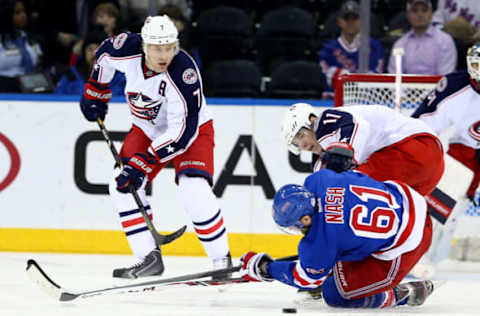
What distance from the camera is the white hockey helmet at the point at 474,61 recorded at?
417cm

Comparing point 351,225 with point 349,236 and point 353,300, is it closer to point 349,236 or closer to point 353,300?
point 349,236

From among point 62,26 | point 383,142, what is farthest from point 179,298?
point 62,26

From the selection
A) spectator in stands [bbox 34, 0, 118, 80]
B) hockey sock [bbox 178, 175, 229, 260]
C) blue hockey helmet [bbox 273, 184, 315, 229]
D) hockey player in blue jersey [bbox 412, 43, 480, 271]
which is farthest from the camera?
spectator in stands [bbox 34, 0, 118, 80]

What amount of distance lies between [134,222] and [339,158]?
1.13m

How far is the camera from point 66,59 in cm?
584

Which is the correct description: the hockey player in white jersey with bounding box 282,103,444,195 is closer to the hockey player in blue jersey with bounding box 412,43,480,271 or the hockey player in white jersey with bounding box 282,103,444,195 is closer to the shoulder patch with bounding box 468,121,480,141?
the hockey player in blue jersey with bounding box 412,43,480,271

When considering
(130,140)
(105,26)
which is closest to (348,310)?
(130,140)

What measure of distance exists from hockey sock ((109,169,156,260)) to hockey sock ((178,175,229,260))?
21cm

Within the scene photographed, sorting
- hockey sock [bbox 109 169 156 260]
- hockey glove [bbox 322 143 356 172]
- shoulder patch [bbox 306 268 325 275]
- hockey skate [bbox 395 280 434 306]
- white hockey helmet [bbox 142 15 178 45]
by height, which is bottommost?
hockey skate [bbox 395 280 434 306]

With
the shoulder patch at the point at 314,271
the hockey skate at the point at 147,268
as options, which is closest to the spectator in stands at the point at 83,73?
the hockey skate at the point at 147,268

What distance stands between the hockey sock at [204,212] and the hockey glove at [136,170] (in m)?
0.18

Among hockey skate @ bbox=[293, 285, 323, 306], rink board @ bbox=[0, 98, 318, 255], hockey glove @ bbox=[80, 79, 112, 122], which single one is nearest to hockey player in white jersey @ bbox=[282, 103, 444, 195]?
hockey skate @ bbox=[293, 285, 323, 306]

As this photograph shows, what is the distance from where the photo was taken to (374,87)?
4723 millimetres

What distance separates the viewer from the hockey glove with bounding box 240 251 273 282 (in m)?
3.25
